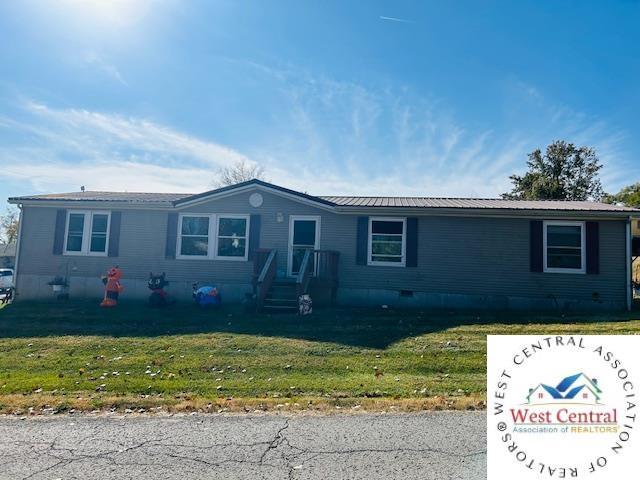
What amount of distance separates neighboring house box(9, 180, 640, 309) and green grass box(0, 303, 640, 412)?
1.42 m

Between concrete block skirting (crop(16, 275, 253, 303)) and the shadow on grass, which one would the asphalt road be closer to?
the shadow on grass

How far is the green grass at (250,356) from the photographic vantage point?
557 centimetres

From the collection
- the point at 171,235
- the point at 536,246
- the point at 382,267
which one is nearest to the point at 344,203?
the point at 382,267

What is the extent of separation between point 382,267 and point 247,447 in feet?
32.0

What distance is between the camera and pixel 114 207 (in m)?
14.2

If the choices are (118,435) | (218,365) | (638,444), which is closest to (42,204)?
(218,365)

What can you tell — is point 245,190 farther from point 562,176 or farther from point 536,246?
point 562,176

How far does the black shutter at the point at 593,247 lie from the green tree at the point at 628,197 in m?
26.8

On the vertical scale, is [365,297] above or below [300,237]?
below

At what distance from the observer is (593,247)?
12273 mm

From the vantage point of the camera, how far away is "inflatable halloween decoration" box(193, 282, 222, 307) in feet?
40.7

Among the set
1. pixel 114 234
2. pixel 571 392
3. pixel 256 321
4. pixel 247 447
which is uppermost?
pixel 114 234

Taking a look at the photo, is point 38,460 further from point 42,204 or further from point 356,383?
point 42,204
